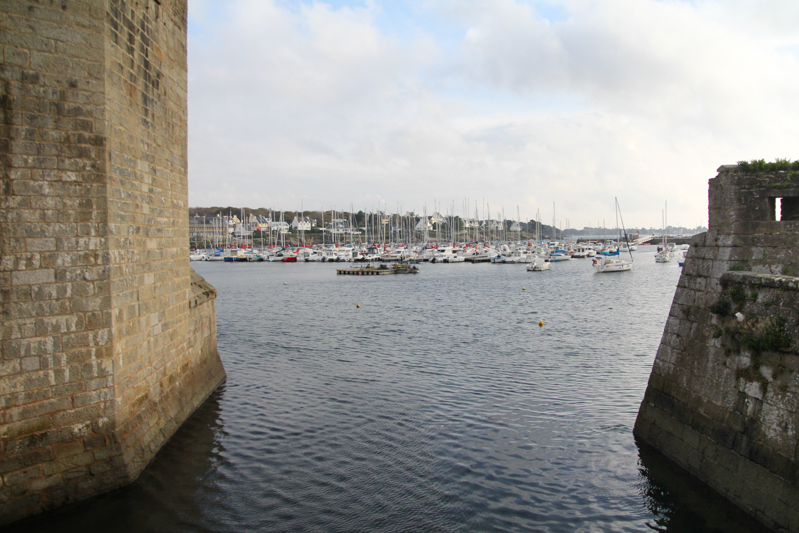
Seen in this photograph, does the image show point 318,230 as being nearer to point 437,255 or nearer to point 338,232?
point 338,232

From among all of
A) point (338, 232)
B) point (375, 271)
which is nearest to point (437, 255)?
point (375, 271)

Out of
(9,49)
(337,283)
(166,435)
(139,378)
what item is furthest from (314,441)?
(337,283)

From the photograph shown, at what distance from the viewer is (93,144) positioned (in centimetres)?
752

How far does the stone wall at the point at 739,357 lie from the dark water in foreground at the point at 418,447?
0.61 metres

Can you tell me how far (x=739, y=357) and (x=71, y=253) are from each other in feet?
32.9

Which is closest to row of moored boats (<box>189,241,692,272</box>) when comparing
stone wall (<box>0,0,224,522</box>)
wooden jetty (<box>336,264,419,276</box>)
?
wooden jetty (<box>336,264,419,276</box>)

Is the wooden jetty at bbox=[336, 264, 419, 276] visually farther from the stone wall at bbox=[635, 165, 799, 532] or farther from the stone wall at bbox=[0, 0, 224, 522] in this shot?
the stone wall at bbox=[635, 165, 799, 532]

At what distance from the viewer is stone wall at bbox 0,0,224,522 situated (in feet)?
22.5

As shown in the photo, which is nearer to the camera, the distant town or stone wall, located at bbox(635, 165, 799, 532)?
stone wall, located at bbox(635, 165, 799, 532)

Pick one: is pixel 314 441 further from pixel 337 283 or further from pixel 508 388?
pixel 337 283

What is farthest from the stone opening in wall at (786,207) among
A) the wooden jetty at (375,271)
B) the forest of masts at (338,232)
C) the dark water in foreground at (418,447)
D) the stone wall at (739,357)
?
the forest of masts at (338,232)

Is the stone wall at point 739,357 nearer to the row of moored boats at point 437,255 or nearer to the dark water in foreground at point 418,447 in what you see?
the dark water in foreground at point 418,447

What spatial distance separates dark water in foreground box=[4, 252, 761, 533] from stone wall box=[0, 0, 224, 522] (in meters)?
0.92

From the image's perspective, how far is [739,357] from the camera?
25.1ft
